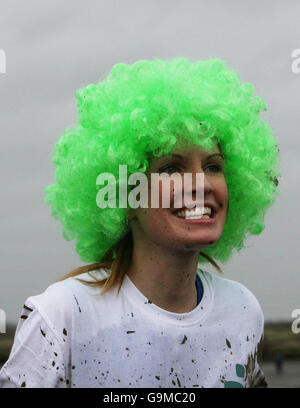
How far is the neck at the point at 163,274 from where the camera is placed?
4.11m

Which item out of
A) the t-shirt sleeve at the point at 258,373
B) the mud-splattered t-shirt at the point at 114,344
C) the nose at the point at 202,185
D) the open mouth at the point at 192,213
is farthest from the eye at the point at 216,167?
the t-shirt sleeve at the point at 258,373

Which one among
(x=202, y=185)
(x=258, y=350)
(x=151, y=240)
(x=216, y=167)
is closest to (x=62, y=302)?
(x=151, y=240)

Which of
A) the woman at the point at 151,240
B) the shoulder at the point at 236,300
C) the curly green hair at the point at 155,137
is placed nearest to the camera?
the woman at the point at 151,240

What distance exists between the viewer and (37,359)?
12.5 ft

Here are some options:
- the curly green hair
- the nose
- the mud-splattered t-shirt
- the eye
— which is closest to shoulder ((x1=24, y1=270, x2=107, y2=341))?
the mud-splattered t-shirt

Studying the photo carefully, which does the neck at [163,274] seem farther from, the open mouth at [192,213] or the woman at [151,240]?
the open mouth at [192,213]

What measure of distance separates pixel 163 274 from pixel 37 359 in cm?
89

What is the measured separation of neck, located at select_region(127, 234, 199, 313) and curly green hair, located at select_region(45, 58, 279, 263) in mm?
265

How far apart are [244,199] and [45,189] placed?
133cm

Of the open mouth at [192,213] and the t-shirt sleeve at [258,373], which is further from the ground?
the open mouth at [192,213]

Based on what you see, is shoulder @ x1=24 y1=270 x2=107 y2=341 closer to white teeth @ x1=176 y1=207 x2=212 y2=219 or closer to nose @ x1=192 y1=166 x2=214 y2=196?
white teeth @ x1=176 y1=207 x2=212 y2=219

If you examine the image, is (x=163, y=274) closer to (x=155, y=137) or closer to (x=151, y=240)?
(x=151, y=240)

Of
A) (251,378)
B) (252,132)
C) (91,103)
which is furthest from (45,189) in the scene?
(251,378)
